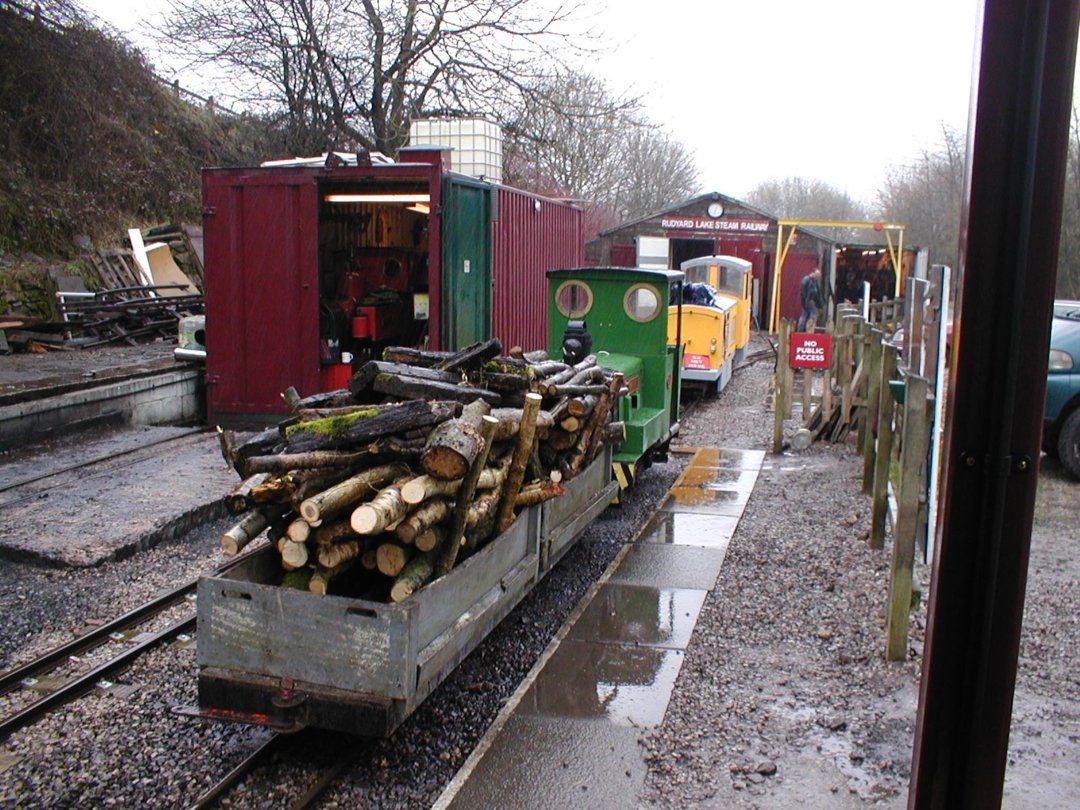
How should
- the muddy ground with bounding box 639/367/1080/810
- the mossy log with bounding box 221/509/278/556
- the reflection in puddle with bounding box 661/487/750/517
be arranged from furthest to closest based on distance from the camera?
the reflection in puddle with bounding box 661/487/750/517 < the mossy log with bounding box 221/509/278/556 < the muddy ground with bounding box 639/367/1080/810

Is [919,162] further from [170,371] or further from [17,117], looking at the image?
[17,117]

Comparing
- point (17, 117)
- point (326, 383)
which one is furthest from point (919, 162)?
point (17, 117)

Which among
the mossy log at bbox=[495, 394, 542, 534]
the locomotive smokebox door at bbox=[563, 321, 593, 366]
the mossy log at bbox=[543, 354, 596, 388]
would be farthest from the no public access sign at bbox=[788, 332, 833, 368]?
the mossy log at bbox=[495, 394, 542, 534]

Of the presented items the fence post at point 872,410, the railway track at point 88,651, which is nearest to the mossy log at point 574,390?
the railway track at point 88,651

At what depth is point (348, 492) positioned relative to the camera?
471cm

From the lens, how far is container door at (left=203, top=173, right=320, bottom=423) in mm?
12195

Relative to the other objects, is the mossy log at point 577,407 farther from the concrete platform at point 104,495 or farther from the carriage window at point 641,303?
the concrete platform at point 104,495

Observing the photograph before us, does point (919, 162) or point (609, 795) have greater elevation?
point (919, 162)

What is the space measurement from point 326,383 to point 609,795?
A: 9.21m

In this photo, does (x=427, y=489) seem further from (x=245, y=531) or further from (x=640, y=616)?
(x=640, y=616)

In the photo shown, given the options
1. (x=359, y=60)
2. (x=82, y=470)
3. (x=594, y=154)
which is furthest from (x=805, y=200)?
(x=82, y=470)

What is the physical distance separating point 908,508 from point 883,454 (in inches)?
73.9

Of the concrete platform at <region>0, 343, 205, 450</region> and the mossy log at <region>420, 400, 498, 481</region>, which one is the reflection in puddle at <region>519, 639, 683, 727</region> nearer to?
the mossy log at <region>420, 400, 498, 481</region>

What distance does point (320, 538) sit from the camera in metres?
4.69
